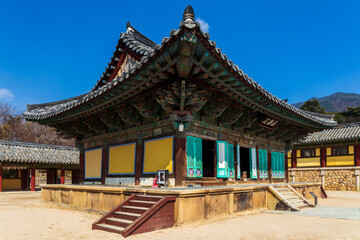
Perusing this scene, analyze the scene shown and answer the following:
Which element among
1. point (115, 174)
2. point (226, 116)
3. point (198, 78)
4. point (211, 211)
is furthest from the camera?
point (115, 174)

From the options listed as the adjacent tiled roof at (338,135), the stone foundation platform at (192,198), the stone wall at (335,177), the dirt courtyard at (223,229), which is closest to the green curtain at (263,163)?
the stone foundation platform at (192,198)

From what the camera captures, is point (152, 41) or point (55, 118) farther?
point (152, 41)

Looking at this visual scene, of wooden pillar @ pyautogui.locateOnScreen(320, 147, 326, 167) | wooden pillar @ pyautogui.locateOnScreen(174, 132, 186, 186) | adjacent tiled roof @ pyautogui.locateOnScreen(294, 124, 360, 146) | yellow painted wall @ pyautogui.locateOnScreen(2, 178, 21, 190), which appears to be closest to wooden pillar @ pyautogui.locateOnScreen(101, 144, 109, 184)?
wooden pillar @ pyautogui.locateOnScreen(174, 132, 186, 186)

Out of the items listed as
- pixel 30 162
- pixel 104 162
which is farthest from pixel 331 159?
pixel 30 162

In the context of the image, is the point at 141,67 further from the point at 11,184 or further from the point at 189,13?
the point at 11,184

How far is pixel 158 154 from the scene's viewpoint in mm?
10914

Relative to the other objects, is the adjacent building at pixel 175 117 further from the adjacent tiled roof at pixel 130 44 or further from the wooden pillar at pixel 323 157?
the wooden pillar at pixel 323 157

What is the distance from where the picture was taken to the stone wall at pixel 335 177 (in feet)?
87.8

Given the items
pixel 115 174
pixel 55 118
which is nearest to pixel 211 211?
pixel 115 174

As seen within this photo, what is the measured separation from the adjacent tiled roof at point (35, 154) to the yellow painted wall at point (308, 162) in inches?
954

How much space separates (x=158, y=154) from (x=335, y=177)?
79.1 ft

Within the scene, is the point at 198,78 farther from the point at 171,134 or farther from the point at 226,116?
the point at 226,116

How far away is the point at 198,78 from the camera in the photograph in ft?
→ 30.1

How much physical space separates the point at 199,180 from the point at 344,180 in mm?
23028
